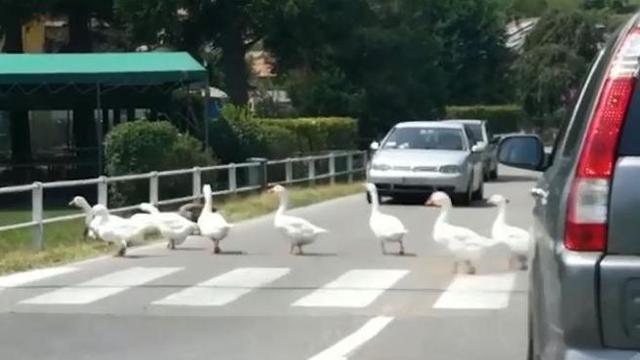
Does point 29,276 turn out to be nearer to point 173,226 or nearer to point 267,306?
point 173,226

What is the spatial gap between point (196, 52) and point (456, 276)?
3175 cm

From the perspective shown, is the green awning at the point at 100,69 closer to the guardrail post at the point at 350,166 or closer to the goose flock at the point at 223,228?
the guardrail post at the point at 350,166

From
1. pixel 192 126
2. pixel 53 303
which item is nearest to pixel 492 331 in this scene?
pixel 53 303

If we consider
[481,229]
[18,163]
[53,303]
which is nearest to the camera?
[53,303]

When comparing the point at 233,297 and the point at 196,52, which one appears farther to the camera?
the point at 196,52

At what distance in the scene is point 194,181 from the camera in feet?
83.4

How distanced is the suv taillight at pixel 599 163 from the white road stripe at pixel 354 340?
489cm

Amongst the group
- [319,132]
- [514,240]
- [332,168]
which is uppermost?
[514,240]

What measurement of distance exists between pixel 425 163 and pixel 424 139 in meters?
1.47

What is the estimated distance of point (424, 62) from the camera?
55.7 metres

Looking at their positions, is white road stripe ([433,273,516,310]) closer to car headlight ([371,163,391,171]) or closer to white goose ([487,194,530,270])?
white goose ([487,194,530,270])

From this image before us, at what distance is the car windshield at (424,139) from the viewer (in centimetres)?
2861

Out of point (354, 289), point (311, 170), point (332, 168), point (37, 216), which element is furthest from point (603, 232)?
point (332, 168)

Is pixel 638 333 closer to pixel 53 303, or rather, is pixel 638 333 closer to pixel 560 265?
pixel 560 265
